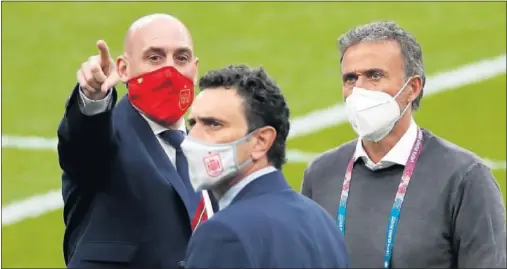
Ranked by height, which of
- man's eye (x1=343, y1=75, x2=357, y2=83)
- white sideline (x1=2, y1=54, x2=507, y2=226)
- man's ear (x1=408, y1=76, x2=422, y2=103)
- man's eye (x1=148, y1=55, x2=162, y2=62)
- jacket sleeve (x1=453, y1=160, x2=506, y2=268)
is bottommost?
white sideline (x1=2, y1=54, x2=507, y2=226)

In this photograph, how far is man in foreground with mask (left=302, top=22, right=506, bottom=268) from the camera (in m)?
5.27

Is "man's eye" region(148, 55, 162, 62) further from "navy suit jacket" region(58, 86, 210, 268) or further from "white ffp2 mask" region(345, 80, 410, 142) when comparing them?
"white ffp2 mask" region(345, 80, 410, 142)

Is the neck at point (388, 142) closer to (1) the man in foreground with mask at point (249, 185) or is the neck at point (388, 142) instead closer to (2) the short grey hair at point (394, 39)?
(2) the short grey hair at point (394, 39)

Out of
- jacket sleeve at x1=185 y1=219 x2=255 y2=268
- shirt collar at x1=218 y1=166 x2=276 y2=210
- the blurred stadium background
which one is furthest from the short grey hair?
the blurred stadium background

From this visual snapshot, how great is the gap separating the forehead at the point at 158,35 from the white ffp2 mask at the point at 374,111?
0.74m

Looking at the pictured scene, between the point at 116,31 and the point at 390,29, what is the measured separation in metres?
7.56

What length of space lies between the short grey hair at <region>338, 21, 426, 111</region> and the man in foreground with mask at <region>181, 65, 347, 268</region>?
938 millimetres

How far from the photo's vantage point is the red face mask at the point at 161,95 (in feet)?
18.6

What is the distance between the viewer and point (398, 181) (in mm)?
5523

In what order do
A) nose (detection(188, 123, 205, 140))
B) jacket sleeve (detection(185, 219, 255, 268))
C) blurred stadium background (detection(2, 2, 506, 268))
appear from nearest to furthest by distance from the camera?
jacket sleeve (detection(185, 219, 255, 268)) → nose (detection(188, 123, 205, 140)) → blurred stadium background (detection(2, 2, 506, 268))

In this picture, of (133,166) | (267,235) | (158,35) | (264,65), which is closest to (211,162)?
(267,235)

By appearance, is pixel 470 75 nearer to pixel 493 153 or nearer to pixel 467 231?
pixel 493 153

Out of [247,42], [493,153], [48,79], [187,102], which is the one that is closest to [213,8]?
[247,42]

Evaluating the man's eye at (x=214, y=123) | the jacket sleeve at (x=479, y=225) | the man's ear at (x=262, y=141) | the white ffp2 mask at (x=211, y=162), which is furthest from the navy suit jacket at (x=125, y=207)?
the jacket sleeve at (x=479, y=225)
